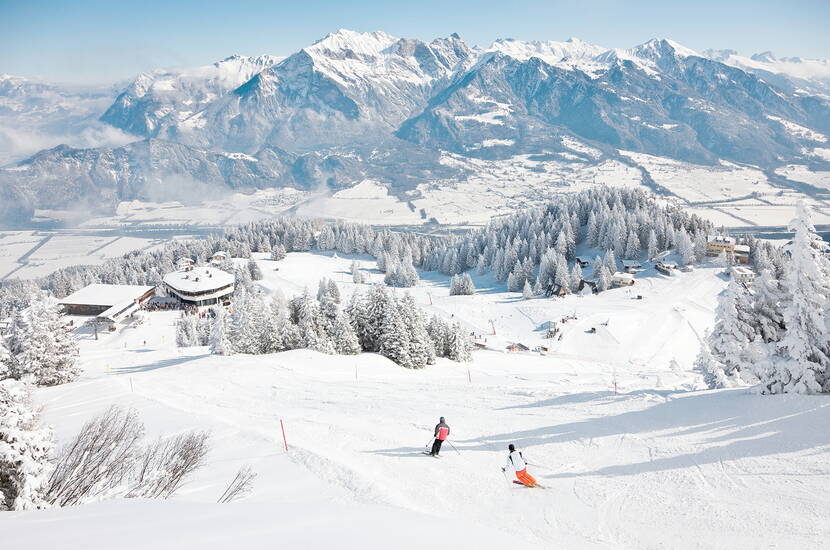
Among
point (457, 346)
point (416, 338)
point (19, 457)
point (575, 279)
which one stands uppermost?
point (19, 457)

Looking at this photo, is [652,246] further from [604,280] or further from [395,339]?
Answer: [395,339]

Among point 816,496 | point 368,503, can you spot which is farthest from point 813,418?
point 368,503

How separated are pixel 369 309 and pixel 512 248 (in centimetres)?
7896

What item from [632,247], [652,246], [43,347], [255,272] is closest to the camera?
[43,347]

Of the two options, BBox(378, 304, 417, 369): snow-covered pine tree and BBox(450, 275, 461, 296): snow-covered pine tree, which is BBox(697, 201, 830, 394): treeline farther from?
BBox(450, 275, 461, 296): snow-covered pine tree

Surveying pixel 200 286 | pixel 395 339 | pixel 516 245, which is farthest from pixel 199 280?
pixel 516 245

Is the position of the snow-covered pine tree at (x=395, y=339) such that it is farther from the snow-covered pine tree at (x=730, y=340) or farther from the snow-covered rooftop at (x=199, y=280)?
the snow-covered rooftop at (x=199, y=280)

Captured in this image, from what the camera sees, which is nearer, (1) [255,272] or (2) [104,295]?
(2) [104,295]

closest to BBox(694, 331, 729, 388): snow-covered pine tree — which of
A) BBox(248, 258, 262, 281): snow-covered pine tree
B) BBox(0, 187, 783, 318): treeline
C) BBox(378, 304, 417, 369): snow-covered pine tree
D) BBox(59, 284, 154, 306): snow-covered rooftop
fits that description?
BBox(378, 304, 417, 369): snow-covered pine tree

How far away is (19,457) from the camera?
884cm

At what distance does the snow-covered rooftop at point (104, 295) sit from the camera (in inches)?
3226

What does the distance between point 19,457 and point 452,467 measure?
33.6ft

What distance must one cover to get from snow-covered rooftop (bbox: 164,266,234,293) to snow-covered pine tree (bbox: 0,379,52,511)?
86.0m

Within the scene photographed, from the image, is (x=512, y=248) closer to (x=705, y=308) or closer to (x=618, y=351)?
(x=705, y=308)
